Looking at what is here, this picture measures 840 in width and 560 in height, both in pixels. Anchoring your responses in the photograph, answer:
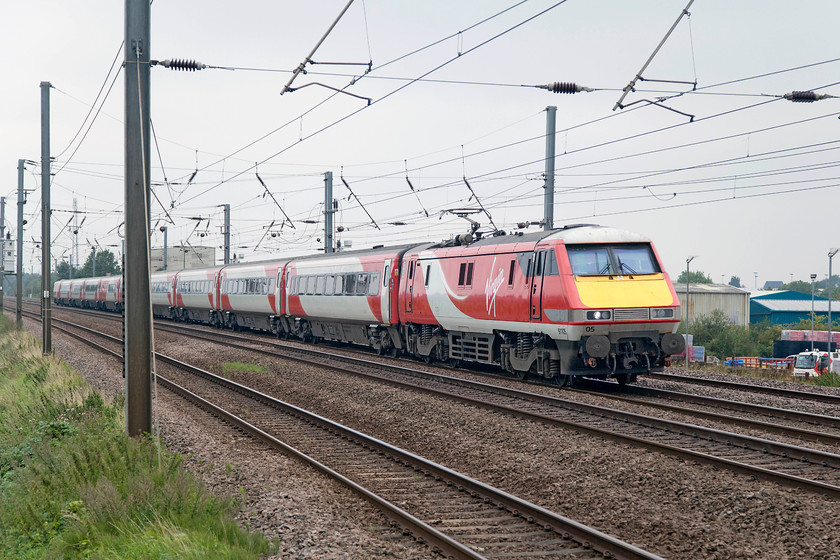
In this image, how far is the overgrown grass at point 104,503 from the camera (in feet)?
22.1

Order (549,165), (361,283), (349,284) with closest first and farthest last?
(549,165) < (361,283) < (349,284)

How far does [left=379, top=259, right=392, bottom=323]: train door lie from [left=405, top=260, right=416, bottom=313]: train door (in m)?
1.07

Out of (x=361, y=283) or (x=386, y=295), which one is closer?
(x=386, y=295)

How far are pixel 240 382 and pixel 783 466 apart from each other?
42.4ft

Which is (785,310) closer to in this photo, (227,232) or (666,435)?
(227,232)

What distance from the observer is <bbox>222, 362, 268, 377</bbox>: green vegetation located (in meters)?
21.0

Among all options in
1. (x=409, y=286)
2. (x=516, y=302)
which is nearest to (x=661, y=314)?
(x=516, y=302)

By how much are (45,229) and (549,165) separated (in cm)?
1485

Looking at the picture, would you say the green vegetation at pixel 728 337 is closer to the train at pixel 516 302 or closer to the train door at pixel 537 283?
the train at pixel 516 302

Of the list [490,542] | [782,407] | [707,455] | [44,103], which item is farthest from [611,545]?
[44,103]

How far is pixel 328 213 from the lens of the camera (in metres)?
35.4

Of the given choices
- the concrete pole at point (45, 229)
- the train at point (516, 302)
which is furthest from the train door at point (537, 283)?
the concrete pole at point (45, 229)

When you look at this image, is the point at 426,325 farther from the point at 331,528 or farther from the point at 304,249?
the point at 304,249

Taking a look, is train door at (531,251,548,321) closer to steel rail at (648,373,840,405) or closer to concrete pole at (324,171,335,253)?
steel rail at (648,373,840,405)
